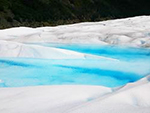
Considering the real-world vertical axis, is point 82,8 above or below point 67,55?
below

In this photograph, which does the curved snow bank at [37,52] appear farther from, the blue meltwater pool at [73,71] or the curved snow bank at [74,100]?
the curved snow bank at [74,100]

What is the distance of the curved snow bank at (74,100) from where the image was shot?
1332 mm

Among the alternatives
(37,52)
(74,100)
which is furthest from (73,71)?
(74,100)

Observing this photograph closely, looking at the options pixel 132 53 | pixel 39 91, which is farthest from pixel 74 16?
pixel 39 91

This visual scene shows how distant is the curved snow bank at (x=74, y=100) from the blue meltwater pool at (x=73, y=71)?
62 cm

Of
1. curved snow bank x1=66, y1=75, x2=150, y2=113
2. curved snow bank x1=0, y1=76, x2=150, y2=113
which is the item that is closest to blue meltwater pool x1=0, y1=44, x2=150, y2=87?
curved snow bank x1=0, y1=76, x2=150, y2=113

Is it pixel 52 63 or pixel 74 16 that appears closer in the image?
pixel 52 63

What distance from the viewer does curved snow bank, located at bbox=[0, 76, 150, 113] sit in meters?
1.33

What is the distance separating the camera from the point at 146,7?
1653cm

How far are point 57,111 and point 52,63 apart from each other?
64.7 inches

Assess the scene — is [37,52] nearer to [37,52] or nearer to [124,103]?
[37,52]

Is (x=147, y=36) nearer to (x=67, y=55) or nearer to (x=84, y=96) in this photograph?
(x=67, y=55)

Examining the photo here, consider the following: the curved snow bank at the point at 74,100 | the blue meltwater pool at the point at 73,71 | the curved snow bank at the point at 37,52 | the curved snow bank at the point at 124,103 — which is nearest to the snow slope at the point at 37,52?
the curved snow bank at the point at 37,52

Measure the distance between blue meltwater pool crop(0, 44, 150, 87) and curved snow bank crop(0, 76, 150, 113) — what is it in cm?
62
